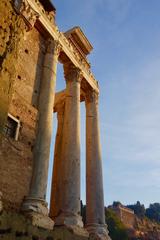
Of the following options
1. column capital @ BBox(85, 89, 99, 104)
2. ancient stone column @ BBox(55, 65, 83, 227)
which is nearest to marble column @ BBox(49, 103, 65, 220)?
ancient stone column @ BBox(55, 65, 83, 227)

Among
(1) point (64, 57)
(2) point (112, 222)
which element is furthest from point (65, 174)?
(2) point (112, 222)

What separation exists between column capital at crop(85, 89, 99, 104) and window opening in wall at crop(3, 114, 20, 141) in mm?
7646

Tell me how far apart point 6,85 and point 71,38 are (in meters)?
9.97

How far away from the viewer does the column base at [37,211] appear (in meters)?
9.22

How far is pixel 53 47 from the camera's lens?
1464 cm

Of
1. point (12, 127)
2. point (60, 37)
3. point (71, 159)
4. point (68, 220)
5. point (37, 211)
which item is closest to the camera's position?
point (37, 211)

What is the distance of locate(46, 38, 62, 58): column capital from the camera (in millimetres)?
14505

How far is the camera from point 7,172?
32.0 feet

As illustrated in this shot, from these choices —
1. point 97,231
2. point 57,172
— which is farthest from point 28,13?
point 97,231

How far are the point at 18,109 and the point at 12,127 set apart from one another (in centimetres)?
85

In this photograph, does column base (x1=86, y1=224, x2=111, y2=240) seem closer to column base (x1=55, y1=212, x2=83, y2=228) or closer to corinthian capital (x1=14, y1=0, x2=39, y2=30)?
column base (x1=55, y1=212, x2=83, y2=228)

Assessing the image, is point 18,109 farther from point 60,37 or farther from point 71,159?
point 60,37

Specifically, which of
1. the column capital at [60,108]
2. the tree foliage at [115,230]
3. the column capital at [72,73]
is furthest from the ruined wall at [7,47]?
the tree foliage at [115,230]

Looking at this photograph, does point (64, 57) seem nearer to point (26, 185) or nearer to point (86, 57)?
point (86, 57)
